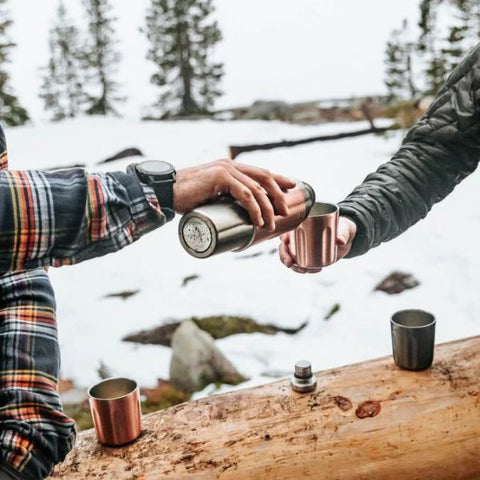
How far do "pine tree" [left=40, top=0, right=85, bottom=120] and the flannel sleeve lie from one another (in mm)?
3190

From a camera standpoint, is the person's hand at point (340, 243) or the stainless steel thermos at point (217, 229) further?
the person's hand at point (340, 243)

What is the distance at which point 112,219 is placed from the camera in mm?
792

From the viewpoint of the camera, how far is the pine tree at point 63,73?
3738 millimetres

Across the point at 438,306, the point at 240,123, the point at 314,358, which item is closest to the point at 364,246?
the point at 314,358

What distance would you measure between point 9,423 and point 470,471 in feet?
3.04

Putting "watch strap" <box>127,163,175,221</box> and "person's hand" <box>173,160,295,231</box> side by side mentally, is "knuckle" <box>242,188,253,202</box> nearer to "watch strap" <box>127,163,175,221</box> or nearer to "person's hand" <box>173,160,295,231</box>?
"person's hand" <box>173,160,295,231</box>

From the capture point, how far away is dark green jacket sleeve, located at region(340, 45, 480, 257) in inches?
59.9

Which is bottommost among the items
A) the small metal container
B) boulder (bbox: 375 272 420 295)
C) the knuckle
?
boulder (bbox: 375 272 420 295)

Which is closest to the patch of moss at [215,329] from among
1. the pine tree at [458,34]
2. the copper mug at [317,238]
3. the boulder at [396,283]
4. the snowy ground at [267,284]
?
the snowy ground at [267,284]

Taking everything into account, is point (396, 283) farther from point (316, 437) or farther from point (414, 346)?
point (316, 437)

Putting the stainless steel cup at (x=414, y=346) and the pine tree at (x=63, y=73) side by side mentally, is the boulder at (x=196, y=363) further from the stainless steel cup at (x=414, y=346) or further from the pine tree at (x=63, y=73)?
the pine tree at (x=63, y=73)

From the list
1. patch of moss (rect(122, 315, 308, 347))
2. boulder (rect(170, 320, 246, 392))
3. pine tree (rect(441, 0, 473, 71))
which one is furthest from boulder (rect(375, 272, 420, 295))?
pine tree (rect(441, 0, 473, 71))

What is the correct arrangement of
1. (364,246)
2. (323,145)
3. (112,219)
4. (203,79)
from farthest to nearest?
1. (203,79)
2. (323,145)
3. (364,246)
4. (112,219)

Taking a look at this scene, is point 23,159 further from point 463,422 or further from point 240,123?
point 463,422
